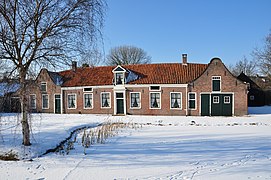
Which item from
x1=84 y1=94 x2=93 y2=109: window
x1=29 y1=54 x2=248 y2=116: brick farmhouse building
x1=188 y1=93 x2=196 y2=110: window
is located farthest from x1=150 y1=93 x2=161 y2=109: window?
x1=84 y1=94 x2=93 y2=109: window

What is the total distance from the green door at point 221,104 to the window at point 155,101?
4.55 meters

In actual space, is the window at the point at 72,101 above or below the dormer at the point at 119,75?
below

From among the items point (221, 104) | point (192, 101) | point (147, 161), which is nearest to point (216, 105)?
point (221, 104)

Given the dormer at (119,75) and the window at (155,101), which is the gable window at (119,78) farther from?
the window at (155,101)

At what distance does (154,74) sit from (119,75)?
3.22 m

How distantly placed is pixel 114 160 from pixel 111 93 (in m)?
16.6

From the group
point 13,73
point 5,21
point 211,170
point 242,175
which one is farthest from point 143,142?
point 5,21

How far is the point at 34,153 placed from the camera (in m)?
7.14

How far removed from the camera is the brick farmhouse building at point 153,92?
20812 millimetres

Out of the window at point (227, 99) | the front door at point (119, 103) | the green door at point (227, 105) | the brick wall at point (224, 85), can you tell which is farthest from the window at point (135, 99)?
the window at point (227, 99)

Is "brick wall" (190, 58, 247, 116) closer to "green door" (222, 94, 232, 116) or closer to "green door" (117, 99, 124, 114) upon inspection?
"green door" (222, 94, 232, 116)

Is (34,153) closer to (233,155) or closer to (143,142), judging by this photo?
(143,142)

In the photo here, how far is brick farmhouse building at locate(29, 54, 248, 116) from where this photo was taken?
20812 millimetres

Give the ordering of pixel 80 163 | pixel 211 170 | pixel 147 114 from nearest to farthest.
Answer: pixel 211 170 < pixel 80 163 < pixel 147 114
